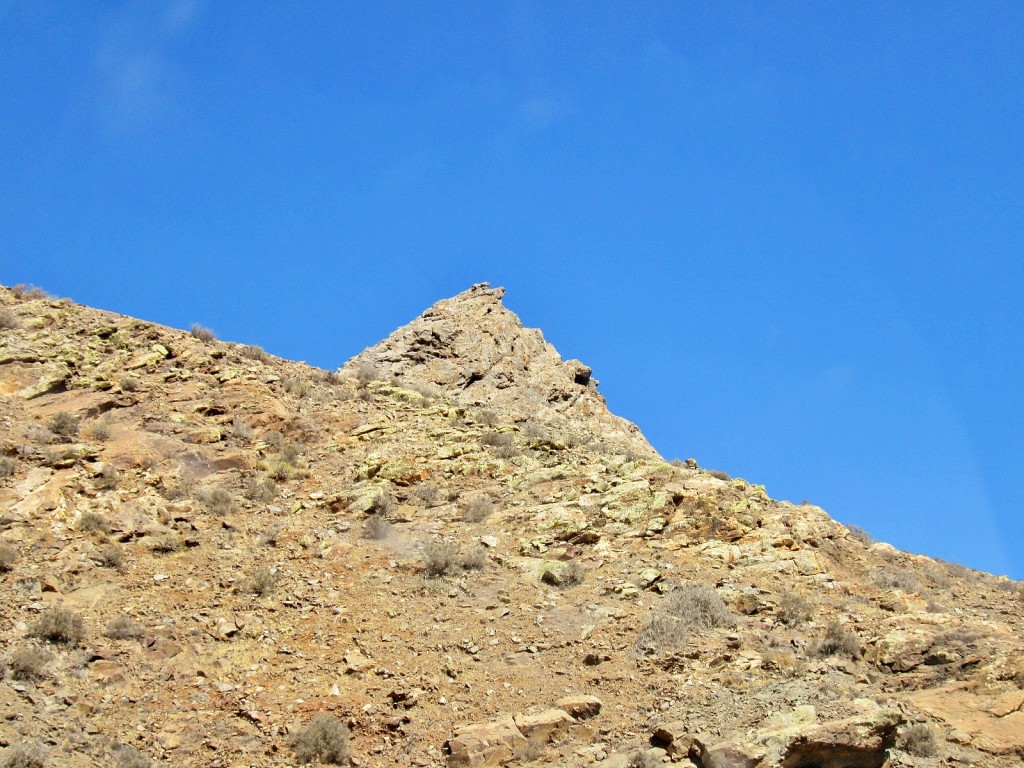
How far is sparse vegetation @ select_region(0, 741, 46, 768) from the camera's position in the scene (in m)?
10.8

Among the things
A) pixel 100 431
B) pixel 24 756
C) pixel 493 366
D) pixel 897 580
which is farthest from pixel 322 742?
pixel 493 366

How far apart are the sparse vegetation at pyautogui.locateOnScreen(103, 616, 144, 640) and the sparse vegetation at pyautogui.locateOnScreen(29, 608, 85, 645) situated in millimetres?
379

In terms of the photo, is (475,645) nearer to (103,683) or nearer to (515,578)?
(515,578)

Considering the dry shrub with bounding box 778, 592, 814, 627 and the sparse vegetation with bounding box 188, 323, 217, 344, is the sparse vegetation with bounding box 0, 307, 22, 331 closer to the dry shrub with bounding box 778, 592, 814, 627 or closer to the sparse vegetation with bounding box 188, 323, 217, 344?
the sparse vegetation with bounding box 188, 323, 217, 344

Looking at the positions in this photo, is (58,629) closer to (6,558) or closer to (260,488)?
(6,558)

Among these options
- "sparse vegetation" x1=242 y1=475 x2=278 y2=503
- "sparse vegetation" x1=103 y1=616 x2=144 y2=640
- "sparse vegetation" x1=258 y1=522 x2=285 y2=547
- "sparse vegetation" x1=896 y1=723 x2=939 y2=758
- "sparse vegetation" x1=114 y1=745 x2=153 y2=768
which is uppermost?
"sparse vegetation" x1=242 y1=475 x2=278 y2=503

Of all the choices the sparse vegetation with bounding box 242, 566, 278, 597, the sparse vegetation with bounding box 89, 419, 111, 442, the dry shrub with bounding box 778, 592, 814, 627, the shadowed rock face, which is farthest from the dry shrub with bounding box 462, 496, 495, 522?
the shadowed rock face

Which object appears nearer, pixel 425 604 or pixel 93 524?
pixel 425 604

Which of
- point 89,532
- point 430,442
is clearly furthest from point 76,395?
point 430,442

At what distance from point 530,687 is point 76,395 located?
13847 millimetres

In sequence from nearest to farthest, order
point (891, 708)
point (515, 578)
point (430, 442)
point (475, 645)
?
1. point (891, 708)
2. point (475, 645)
3. point (515, 578)
4. point (430, 442)

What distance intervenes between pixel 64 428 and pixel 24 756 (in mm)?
9881

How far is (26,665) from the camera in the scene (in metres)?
12.5

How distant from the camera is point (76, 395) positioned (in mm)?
21516
